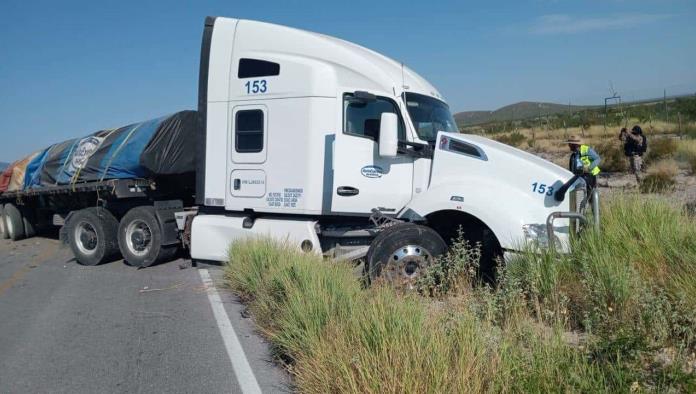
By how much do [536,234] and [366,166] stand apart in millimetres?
2463

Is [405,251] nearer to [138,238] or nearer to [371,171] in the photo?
[371,171]

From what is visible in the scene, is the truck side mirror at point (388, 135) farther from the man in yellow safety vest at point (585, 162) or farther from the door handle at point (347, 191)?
the man in yellow safety vest at point (585, 162)

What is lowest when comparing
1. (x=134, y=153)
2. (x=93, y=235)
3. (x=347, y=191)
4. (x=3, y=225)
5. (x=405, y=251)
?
(x=3, y=225)

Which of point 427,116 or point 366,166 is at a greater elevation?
point 427,116

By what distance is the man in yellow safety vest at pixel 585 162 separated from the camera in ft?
26.5

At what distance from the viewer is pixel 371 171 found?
805 centimetres

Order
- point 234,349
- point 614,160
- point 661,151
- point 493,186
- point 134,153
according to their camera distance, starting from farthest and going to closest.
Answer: point 614,160, point 661,151, point 134,153, point 493,186, point 234,349

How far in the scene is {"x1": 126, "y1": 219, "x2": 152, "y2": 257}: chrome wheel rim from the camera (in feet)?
34.0

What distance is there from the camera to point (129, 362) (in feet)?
17.8

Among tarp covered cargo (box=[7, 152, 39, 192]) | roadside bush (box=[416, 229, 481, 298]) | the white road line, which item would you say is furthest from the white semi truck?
tarp covered cargo (box=[7, 152, 39, 192])

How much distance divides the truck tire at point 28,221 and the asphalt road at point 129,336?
16.8ft

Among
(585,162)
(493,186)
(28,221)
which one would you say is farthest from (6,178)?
(585,162)

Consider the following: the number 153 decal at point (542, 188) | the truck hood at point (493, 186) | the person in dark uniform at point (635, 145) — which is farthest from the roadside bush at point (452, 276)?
the person in dark uniform at point (635, 145)

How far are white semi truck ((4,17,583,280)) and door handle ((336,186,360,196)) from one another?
14 millimetres
